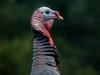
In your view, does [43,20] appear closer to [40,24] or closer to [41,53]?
[40,24]

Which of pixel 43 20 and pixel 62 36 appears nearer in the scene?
pixel 43 20

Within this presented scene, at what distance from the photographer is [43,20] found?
5891 millimetres

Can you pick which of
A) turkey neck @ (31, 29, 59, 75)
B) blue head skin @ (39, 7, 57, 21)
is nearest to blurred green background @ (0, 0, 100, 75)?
blue head skin @ (39, 7, 57, 21)

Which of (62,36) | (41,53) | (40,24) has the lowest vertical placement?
(62,36)

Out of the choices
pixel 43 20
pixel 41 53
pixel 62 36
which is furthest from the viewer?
pixel 62 36

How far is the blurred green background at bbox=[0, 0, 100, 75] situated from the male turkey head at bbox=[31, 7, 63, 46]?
378 inches

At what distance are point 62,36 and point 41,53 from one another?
1645cm

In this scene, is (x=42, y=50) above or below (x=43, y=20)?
below

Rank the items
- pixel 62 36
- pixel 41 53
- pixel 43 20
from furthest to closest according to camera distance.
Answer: pixel 62 36 < pixel 43 20 < pixel 41 53

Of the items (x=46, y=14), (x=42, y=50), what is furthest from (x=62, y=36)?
(x=42, y=50)

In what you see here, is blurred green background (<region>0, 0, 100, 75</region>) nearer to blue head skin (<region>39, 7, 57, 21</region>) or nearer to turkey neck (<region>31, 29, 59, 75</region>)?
blue head skin (<region>39, 7, 57, 21</region>)

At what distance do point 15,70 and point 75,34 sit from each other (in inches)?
267

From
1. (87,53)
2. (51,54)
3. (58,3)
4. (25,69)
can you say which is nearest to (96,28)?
(87,53)

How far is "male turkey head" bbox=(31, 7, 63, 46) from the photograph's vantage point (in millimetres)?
5812
